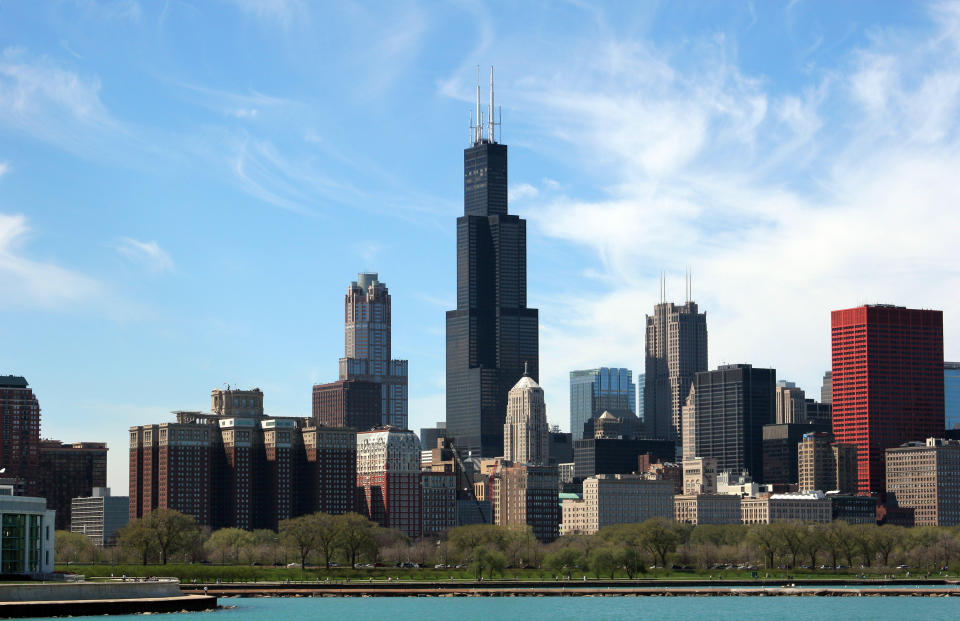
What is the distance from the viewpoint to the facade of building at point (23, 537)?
170750mm

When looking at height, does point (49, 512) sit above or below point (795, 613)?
above

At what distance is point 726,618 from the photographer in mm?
183500

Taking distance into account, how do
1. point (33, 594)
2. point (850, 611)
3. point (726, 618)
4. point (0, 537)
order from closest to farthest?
point (33, 594), point (0, 537), point (726, 618), point (850, 611)

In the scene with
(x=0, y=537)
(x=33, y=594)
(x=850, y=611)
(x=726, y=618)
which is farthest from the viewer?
(x=850, y=611)

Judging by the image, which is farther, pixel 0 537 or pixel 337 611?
pixel 337 611

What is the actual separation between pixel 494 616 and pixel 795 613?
116 feet

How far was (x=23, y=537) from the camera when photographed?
172m

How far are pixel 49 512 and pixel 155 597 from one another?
16.8 meters

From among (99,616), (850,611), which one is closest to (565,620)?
(850,611)

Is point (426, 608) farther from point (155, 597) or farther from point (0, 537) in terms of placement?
Result: point (0, 537)

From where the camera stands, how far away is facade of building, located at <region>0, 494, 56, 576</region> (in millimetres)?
A: 170750

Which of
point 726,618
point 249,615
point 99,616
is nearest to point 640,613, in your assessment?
point 726,618

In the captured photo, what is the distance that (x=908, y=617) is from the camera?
187 meters

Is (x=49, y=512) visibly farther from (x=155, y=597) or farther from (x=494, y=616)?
(x=494, y=616)
